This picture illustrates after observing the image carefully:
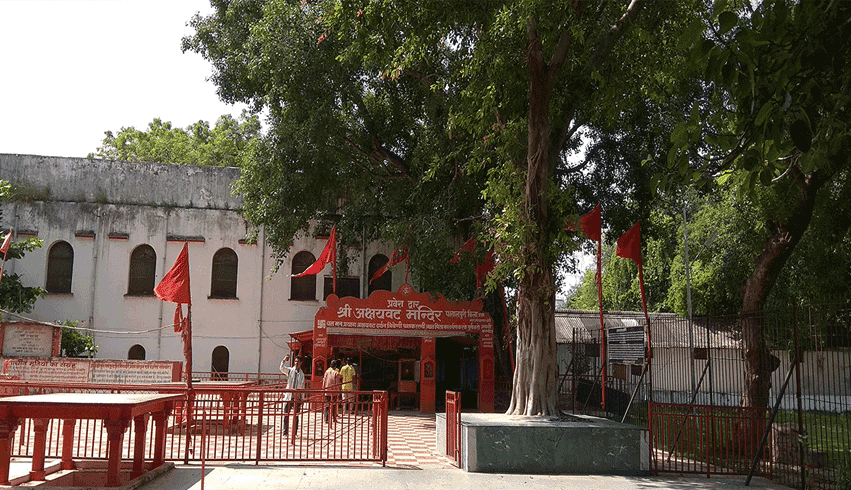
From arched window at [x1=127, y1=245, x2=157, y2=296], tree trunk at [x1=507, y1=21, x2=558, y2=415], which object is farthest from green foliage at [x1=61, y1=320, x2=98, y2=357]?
tree trunk at [x1=507, y1=21, x2=558, y2=415]

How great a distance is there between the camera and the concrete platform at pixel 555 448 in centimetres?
1066

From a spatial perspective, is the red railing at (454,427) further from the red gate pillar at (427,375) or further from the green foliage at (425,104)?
the red gate pillar at (427,375)

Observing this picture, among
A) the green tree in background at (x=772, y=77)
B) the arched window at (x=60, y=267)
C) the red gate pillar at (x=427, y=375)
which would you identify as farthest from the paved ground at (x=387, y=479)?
the arched window at (x=60, y=267)

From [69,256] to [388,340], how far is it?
13.6 metres

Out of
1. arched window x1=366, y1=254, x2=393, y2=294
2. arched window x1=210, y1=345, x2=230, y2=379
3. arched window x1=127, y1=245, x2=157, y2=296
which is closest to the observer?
arched window x1=210, y1=345, x2=230, y2=379

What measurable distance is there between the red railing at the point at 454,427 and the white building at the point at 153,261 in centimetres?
1546

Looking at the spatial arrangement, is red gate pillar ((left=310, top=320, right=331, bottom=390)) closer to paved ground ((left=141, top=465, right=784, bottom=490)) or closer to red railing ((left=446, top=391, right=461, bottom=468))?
red railing ((left=446, top=391, right=461, bottom=468))

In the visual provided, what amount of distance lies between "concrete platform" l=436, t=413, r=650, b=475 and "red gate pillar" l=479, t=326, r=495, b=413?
9906mm

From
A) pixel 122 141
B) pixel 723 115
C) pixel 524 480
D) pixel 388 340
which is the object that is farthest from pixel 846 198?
pixel 122 141

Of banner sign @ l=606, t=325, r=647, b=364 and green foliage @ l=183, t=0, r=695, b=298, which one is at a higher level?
green foliage @ l=183, t=0, r=695, b=298

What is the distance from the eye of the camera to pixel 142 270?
88.2 ft

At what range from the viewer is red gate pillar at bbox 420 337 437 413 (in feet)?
67.8

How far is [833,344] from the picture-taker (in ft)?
29.7

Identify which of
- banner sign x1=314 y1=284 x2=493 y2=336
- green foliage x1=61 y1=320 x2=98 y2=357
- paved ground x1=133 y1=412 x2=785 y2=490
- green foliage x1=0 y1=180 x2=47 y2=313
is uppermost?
green foliage x1=0 y1=180 x2=47 y2=313
